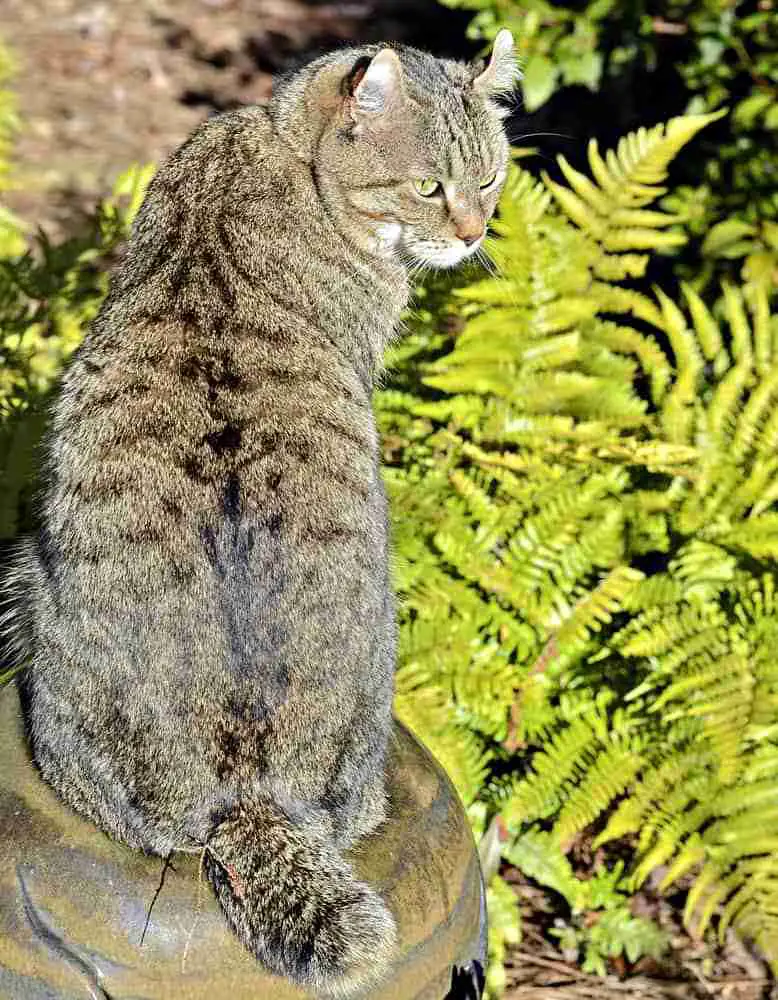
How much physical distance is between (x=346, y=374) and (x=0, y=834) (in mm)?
1260

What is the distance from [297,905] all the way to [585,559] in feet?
5.81

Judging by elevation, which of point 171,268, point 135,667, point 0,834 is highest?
point 171,268

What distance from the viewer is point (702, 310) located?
4453 mm

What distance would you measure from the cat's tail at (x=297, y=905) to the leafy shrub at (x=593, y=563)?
1.10 m

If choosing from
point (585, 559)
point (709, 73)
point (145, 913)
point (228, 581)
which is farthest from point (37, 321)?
point (709, 73)

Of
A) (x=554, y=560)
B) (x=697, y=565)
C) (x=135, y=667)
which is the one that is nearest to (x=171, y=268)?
(x=135, y=667)

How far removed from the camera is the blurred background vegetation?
3736 mm

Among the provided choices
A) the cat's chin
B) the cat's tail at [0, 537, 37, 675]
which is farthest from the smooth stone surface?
the cat's chin

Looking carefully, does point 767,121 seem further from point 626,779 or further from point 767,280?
point 626,779

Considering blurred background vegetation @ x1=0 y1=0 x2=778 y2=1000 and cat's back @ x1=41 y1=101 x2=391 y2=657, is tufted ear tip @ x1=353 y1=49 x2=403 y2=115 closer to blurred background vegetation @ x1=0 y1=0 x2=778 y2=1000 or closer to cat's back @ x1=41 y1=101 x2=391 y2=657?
cat's back @ x1=41 y1=101 x2=391 y2=657

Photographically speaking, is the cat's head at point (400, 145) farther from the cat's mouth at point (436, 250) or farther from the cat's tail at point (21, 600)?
the cat's tail at point (21, 600)

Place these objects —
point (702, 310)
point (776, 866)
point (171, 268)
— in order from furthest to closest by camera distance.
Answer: point (702, 310) → point (776, 866) → point (171, 268)

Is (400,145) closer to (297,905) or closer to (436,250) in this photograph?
(436,250)

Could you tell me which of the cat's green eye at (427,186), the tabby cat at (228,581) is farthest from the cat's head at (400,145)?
the tabby cat at (228,581)
